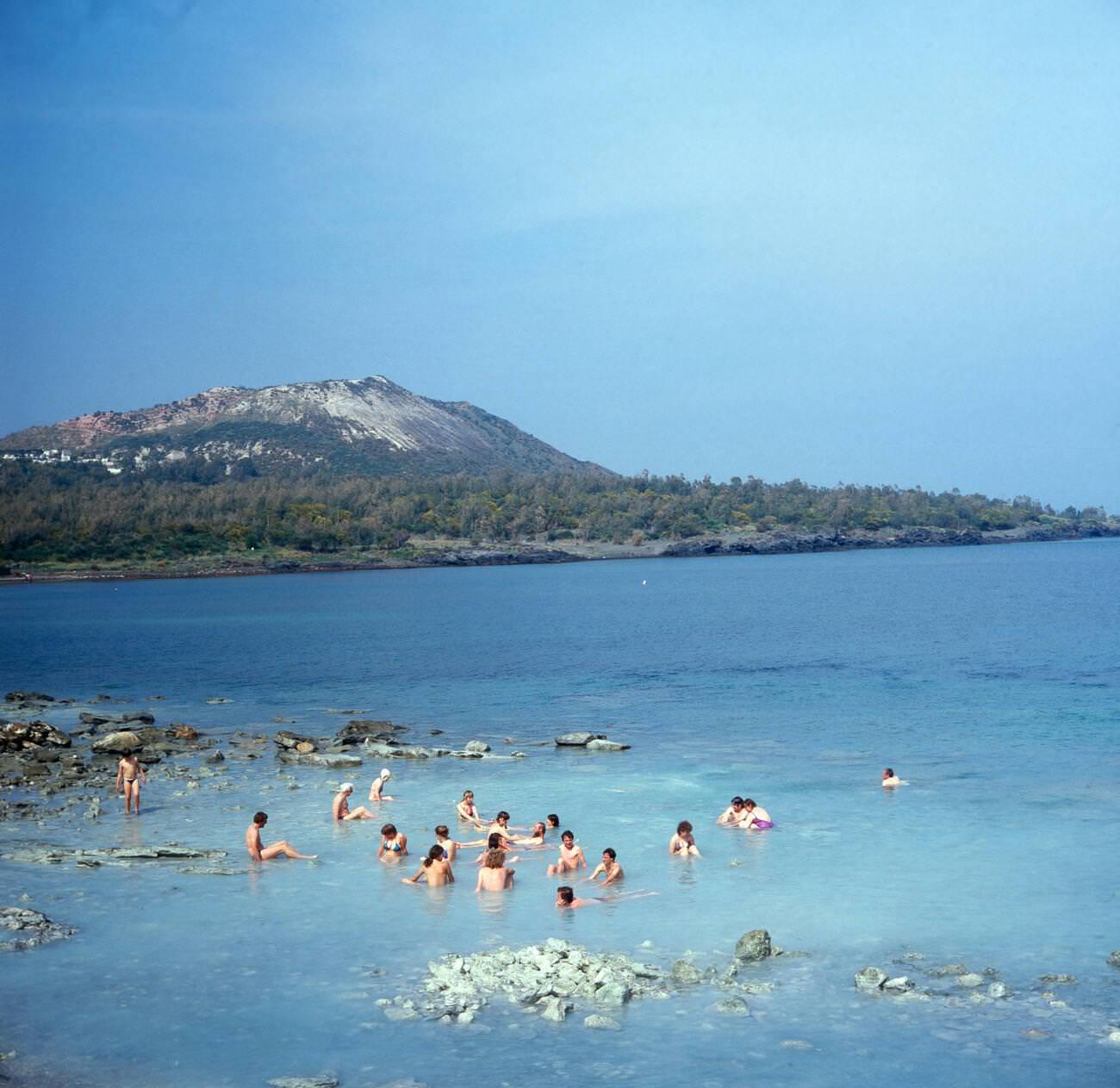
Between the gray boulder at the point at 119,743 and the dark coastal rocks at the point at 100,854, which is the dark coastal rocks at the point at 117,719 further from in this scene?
the dark coastal rocks at the point at 100,854

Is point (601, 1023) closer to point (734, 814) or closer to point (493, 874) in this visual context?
point (493, 874)

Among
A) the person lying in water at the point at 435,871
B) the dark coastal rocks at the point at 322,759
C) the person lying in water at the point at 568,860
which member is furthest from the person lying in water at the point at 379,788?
the person lying in water at the point at 568,860

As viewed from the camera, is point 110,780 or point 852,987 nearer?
point 852,987

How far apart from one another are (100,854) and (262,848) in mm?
3184

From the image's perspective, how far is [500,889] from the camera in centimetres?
2130

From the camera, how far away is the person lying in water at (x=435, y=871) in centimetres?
2153

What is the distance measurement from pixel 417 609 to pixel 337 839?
8906 cm

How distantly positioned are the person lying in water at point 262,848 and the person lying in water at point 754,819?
30.5 ft

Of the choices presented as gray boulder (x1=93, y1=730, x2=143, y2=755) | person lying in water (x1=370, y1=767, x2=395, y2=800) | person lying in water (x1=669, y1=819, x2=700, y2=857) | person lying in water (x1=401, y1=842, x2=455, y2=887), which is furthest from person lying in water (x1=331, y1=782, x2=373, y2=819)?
gray boulder (x1=93, y1=730, x2=143, y2=755)

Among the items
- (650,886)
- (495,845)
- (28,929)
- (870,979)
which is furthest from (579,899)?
(28,929)

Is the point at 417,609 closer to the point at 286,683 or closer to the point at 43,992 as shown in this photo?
the point at 286,683

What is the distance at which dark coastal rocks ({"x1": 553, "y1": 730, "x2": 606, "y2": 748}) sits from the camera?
122 ft

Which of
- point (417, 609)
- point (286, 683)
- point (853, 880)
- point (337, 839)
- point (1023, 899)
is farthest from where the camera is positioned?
point (417, 609)

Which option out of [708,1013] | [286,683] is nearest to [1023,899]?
[708,1013]
